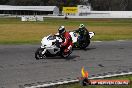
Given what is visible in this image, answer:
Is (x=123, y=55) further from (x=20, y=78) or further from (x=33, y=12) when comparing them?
(x=33, y=12)

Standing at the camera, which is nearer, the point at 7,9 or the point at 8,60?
the point at 8,60

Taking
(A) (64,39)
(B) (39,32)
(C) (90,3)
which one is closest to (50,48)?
(A) (64,39)

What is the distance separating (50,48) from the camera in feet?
52.1

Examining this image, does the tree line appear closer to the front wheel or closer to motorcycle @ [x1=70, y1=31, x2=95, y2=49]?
motorcycle @ [x1=70, y1=31, x2=95, y2=49]

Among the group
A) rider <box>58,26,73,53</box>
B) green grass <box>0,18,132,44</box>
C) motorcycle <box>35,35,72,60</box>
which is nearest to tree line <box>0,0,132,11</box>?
green grass <box>0,18,132,44</box>

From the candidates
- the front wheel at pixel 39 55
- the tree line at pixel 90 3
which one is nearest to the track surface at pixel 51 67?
the front wheel at pixel 39 55

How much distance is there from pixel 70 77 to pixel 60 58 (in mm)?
5070

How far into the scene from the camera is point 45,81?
416 inches

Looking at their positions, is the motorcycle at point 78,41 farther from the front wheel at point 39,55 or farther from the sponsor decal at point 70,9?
the sponsor decal at point 70,9

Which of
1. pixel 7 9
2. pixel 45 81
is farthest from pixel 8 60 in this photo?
pixel 7 9

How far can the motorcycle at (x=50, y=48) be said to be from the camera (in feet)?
52.0

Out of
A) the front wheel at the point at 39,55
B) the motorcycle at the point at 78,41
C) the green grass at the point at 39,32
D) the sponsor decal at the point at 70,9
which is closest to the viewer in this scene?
the front wheel at the point at 39,55

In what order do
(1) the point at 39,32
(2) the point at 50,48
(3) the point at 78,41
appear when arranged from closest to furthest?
(2) the point at 50,48 < (3) the point at 78,41 < (1) the point at 39,32

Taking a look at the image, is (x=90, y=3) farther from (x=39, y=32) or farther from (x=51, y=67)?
(x=51, y=67)
